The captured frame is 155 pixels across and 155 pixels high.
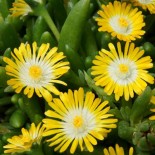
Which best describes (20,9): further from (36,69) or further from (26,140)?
(26,140)

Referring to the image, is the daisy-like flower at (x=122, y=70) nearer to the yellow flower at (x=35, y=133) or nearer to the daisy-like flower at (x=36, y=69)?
the daisy-like flower at (x=36, y=69)

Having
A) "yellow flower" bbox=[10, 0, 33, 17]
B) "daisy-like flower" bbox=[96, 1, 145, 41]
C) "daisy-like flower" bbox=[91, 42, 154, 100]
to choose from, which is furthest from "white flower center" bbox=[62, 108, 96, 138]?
"yellow flower" bbox=[10, 0, 33, 17]

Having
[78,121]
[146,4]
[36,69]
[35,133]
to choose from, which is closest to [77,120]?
[78,121]

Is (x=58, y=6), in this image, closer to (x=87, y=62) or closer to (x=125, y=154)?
(x=87, y=62)

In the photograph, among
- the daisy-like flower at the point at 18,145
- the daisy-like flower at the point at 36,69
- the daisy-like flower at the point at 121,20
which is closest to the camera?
the daisy-like flower at the point at 18,145

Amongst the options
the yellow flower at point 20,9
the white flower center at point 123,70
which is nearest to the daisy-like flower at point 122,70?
the white flower center at point 123,70

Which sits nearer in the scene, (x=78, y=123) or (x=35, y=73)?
(x=78, y=123)
